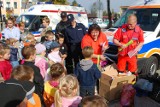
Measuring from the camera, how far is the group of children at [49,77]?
253 cm

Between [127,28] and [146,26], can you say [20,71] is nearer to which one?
[127,28]

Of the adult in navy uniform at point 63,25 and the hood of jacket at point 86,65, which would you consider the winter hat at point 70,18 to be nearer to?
the adult in navy uniform at point 63,25

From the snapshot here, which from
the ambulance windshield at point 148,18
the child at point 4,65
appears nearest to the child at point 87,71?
the child at point 4,65

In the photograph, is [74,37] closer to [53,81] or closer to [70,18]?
[70,18]

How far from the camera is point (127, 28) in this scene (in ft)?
20.2

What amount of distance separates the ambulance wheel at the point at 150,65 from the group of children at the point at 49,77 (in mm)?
2405

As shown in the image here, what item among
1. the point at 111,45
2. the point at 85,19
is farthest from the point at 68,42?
the point at 85,19

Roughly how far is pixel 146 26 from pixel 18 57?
3925 mm

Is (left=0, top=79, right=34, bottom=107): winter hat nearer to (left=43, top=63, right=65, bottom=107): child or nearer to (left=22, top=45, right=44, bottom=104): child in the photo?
(left=43, top=63, right=65, bottom=107): child

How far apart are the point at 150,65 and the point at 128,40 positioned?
1.62 meters

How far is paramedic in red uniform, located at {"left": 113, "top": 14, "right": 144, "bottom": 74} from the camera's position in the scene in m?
6.04

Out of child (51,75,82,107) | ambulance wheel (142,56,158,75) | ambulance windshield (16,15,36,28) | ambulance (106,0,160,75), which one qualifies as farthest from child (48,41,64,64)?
ambulance windshield (16,15,36,28)

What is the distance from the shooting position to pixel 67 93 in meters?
3.28

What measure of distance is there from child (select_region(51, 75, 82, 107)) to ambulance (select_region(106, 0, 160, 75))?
3915mm
